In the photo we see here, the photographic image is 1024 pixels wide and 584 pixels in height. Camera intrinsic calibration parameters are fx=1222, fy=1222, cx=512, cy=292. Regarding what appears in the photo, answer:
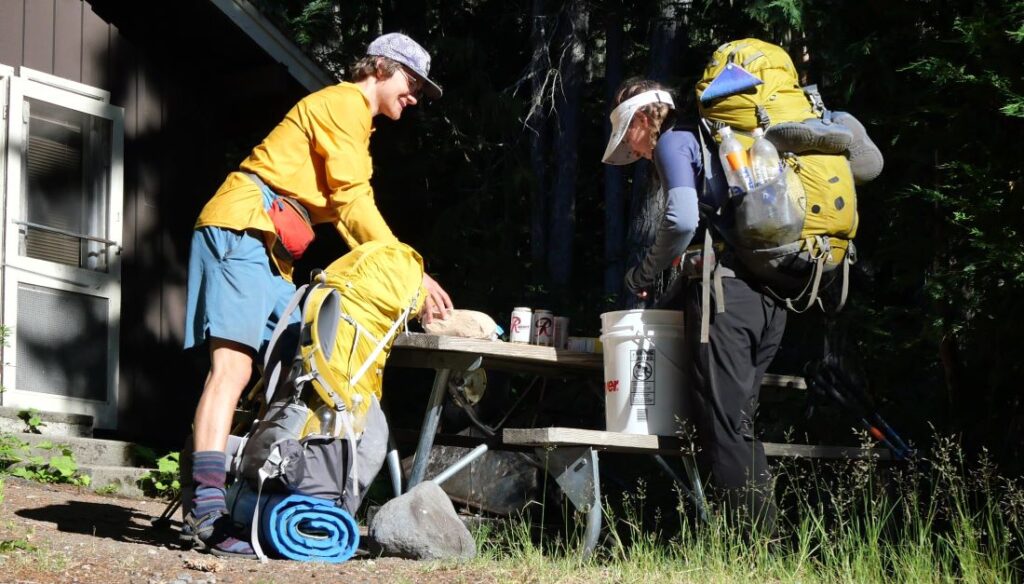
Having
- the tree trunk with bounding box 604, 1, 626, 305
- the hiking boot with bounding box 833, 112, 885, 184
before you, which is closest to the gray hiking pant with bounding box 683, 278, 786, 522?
the hiking boot with bounding box 833, 112, 885, 184

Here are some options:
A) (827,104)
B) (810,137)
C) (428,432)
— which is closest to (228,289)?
(428,432)

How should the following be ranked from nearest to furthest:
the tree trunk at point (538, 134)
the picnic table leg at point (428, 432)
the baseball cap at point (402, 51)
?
the picnic table leg at point (428, 432) → the baseball cap at point (402, 51) → the tree trunk at point (538, 134)

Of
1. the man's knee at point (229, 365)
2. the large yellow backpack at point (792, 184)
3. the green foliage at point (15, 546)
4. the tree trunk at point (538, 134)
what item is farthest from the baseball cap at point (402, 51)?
the tree trunk at point (538, 134)

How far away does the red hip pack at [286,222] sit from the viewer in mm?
5281

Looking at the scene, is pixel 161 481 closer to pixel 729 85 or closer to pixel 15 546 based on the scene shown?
pixel 15 546

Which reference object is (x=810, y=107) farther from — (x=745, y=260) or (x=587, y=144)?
(x=587, y=144)

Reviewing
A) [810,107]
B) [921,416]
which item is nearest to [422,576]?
[810,107]

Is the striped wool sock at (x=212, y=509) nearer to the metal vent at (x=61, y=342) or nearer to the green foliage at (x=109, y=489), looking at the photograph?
the green foliage at (x=109, y=489)

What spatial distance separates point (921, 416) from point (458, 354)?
124 inches

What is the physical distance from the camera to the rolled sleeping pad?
4.69 metres

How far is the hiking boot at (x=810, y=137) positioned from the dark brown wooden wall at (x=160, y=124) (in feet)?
16.0

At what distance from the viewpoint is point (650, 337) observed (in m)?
5.08

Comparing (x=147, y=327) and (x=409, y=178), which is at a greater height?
(x=409, y=178)

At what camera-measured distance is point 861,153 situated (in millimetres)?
5043
